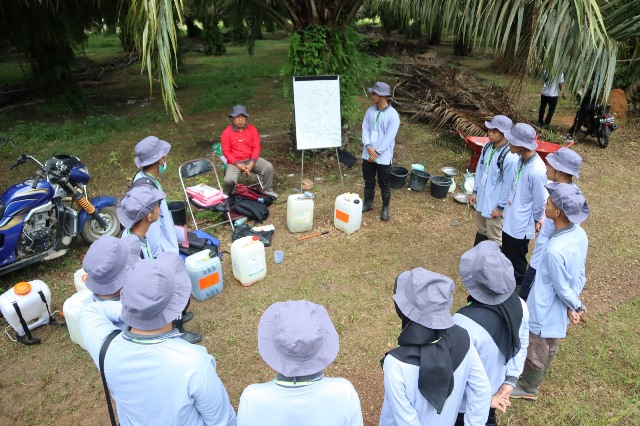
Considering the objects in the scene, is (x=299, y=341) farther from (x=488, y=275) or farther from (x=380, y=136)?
(x=380, y=136)

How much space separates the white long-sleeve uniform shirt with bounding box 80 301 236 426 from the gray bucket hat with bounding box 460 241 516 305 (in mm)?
1370

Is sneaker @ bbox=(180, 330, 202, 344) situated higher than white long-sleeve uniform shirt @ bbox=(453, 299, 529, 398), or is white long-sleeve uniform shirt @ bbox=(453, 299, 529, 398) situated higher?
white long-sleeve uniform shirt @ bbox=(453, 299, 529, 398)

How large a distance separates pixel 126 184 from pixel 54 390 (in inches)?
165

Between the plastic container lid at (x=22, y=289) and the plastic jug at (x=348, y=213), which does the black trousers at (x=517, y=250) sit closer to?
the plastic jug at (x=348, y=213)

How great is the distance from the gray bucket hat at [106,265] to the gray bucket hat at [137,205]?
75cm

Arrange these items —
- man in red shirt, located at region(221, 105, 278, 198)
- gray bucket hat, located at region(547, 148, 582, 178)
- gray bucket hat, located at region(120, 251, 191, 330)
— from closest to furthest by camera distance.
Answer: gray bucket hat, located at region(120, 251, 191, 330)
gray bucket hat, located at region(547, 148, 582, 178)
man in red shirt, located at region(221, 105, 278, 198)

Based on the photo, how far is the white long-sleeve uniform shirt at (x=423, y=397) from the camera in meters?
1.83

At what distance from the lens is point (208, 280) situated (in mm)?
4359

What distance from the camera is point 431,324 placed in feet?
5.88

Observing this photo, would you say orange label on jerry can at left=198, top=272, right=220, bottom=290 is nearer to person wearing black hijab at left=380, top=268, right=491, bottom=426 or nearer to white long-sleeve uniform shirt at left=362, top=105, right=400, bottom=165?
white long-sleeve uniform shirt at left=362, top=105, right=400, bottom=165

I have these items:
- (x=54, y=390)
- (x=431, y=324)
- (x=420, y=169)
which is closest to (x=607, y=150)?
(x=420, y=169)

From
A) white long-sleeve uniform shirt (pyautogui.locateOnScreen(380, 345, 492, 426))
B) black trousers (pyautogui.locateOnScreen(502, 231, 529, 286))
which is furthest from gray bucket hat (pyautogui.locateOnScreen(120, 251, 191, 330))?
black trousers (pyautogui.locateOnScreen(502, 231, 529, 286))

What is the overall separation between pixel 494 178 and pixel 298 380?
3302 millimetres

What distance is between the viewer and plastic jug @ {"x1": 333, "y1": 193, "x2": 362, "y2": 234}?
548 centimetres
